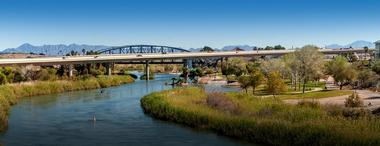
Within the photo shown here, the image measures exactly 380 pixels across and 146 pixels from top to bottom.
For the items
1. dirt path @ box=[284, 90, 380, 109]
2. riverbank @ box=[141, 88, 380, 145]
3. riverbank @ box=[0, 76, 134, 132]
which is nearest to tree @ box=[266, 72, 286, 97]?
dirt path @ box=[284, 90, 380, 109]

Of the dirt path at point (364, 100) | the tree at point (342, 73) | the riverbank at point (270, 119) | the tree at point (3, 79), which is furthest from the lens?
the tree at point (342, 73)

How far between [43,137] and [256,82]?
36.6 meters

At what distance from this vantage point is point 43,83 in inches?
3152

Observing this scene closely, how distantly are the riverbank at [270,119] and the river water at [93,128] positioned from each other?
1231 mm

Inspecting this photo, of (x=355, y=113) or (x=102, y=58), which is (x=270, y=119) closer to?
(x=355, y=113)

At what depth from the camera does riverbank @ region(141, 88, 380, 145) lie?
1271 inches

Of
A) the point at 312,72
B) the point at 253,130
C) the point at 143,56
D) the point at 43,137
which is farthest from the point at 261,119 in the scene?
the point at 143,56

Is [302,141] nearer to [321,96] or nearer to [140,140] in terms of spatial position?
[140,140]

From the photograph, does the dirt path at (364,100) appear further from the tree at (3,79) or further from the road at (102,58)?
the road at (102,58)

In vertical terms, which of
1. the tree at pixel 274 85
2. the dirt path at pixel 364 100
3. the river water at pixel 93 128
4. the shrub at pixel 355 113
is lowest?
the river water at pixel 93 128

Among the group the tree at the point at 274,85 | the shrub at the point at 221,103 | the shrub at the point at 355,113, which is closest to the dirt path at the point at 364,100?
the tree at the point at 274,85

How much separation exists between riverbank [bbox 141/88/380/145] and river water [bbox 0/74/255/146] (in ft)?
4.04

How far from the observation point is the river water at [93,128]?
38.3 m

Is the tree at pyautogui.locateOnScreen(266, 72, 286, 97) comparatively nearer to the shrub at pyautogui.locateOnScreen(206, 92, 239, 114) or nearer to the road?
the shrub at pyautogui.locateOnScreen(206, 92, 239, 114)
